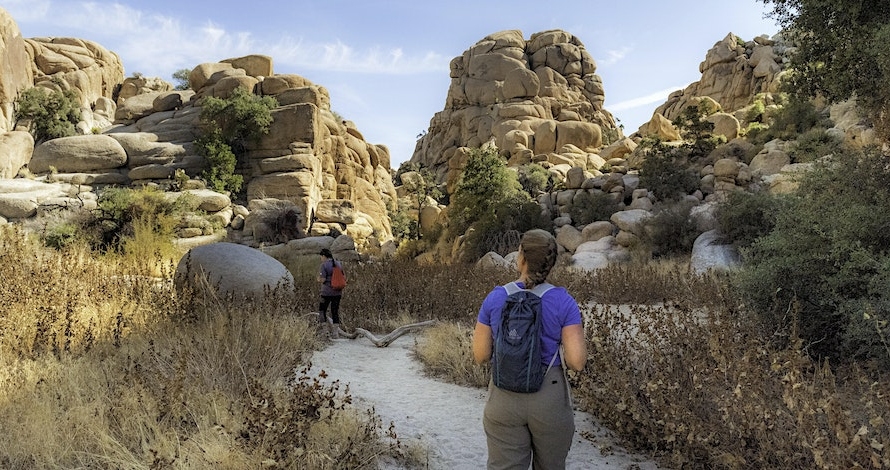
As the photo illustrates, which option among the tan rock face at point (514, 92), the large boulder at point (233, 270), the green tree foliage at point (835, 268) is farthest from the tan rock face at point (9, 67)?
the tan rock face at point (514, 92)

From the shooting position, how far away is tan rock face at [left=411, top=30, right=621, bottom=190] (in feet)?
165

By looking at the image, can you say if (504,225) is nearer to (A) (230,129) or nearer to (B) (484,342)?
(A) (230,129)

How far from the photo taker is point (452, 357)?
21.3ft

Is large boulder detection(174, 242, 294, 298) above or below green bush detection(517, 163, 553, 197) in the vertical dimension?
below

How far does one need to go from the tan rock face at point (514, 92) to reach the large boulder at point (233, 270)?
128 feet

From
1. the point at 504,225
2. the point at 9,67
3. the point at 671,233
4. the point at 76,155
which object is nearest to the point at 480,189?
the point at 504,225

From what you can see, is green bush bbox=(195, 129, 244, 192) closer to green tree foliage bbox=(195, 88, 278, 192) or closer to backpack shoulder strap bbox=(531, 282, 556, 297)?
green tree foliage bbox=(195, 88, 278, 192)

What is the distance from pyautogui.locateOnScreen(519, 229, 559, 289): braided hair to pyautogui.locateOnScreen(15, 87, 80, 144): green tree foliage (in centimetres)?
3164

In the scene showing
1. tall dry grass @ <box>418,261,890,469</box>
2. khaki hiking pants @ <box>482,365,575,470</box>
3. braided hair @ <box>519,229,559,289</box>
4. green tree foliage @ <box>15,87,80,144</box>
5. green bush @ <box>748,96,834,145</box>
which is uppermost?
green tree foliage @ <box>15,87,80,144</box>

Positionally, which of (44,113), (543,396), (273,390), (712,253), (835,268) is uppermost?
(44,113)

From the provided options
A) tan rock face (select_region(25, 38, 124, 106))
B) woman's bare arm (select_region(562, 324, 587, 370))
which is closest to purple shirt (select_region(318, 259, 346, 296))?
woman's bare arm (select_region(562, 324, 587, 370))

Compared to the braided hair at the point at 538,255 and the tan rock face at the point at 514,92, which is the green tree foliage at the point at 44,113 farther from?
the braided hair at the point at 538,255

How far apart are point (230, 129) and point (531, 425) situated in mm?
28382

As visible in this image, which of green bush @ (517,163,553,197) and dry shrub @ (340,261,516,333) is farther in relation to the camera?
green bush @ (517,163,553,197)
